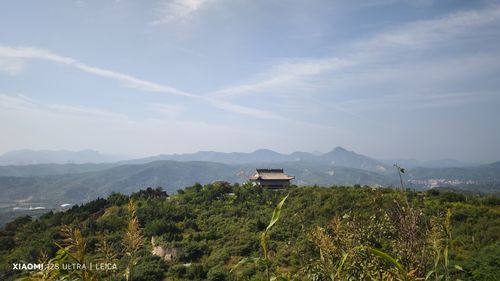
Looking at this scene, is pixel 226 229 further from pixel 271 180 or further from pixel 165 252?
pixel 271 180

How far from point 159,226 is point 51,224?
16764mm

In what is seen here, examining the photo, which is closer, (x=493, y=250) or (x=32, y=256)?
(x=493, y=250)

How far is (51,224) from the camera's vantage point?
145ft

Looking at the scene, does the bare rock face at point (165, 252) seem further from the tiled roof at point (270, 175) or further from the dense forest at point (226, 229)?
the tiled roof at point (270, 175)

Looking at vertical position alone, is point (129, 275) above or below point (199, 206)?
above

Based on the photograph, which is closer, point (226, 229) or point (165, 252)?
point (165, 252)

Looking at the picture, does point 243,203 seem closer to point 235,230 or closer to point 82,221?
point 235,230

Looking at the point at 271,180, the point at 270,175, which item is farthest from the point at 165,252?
the point at 270,175

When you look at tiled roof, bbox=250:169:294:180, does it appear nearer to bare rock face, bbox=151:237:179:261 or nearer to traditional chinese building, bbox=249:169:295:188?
traditional chinese building, bbox=249:169:295:188

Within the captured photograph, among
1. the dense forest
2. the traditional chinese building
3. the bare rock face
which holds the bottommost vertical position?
the bare rock face

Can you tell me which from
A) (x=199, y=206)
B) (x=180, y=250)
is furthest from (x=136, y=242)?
(x=199, y=206)

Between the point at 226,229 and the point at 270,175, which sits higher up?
the point at 270,175

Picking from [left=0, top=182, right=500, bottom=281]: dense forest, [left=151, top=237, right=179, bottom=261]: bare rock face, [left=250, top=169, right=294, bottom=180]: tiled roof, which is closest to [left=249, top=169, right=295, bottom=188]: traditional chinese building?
[left=250, top=169, right=294, bottom=180]: tiled roof

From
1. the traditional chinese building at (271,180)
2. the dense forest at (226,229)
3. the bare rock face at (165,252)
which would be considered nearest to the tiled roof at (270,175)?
the traditional chinese building at (271,180)
